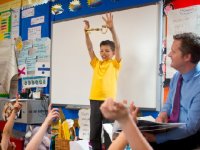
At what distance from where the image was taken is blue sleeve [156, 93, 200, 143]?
158cm

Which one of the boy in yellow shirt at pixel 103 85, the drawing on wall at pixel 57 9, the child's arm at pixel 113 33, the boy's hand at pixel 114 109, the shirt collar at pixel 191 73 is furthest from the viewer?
the drawing on wall at pixel 57 9

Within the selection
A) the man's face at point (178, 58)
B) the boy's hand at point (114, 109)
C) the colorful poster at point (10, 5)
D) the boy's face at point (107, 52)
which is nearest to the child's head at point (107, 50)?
the boy's face at point (107, 52)

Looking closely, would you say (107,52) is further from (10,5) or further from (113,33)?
(10,5)

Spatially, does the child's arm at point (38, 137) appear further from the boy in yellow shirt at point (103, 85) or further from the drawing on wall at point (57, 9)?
the drawing on wall at point (57, 9)

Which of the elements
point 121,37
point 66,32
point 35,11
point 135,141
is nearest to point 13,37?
point 35,11

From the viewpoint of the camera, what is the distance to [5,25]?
4.43 metres

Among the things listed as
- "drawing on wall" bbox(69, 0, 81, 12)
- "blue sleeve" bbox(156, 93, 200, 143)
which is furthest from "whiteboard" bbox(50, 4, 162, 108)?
"blue sleeve" bbox(156, 93, 200, 143)

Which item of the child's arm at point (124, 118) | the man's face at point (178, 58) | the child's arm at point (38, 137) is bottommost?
the child's arm at point (38, 137)

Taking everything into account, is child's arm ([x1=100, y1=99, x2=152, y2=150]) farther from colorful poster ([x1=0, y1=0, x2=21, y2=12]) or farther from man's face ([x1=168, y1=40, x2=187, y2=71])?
colorful poster ([x1=0, y1=0, x2=21, y2=12])

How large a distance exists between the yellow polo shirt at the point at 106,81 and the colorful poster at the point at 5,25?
2.08 m

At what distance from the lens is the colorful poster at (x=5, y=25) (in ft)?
14.3

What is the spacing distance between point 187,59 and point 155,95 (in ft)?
3.25

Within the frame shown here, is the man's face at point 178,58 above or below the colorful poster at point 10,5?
below

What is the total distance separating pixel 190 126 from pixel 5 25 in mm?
3516
